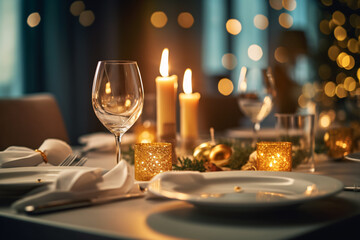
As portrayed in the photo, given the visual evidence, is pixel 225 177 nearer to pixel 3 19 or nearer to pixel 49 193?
pixel 49 193

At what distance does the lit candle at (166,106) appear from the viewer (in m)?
1.19

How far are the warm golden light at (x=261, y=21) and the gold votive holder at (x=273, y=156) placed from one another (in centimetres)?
580

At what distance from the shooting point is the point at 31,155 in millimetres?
1002

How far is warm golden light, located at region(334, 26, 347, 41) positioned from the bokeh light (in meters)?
1.72

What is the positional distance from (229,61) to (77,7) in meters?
2.95

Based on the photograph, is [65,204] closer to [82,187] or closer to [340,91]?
[82,187]

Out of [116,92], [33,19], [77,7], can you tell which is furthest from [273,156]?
[77,7]

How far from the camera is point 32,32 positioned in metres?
3.01

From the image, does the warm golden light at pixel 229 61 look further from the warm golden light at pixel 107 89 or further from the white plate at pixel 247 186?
the white plate at pixel 247 186

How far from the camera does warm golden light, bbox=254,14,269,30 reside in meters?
6.55

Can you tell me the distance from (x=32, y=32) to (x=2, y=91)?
0.41 meters

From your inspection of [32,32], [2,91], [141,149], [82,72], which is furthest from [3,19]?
[141,149]

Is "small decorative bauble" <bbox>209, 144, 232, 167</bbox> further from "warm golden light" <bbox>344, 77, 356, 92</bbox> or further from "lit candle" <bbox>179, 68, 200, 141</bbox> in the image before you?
"warm golden light" <bbox>344, 77, 356, 92</bbox>

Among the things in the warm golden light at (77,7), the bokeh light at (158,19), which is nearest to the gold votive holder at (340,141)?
the warm golden light at (77,7)
